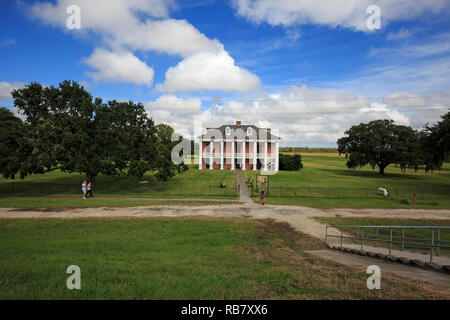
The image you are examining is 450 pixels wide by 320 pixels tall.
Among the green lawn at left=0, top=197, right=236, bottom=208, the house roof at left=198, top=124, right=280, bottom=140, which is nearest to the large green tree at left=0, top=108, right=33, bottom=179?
the green lawn at left=0, top=197, right=236, bottom=208

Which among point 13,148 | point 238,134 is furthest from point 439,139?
point 13,148

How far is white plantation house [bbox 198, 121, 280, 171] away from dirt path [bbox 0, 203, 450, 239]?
39.2 meters

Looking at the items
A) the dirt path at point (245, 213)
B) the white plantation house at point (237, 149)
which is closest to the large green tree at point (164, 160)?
the dirt path at point (245, 213)

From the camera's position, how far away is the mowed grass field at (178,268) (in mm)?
5352

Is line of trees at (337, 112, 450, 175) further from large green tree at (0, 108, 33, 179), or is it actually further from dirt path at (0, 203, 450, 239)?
large green tree at (0, 108, 33, 179)

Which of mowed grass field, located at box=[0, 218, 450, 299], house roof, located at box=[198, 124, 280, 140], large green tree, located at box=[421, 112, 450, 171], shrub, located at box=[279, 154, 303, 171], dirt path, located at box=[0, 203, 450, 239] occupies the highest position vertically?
house roof, located at box=[198, 124, 280, 140]

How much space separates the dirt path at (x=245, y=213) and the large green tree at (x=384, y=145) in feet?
129

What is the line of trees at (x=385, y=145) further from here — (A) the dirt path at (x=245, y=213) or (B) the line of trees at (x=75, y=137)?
(B) the line of trees at (x=75, y=137)

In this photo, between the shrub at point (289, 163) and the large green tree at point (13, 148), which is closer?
the large green tree at point (13, 148)

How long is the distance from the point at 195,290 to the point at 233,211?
1598 cm

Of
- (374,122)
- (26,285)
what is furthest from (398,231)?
(374,122)

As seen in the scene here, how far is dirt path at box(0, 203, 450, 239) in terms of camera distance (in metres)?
18.4

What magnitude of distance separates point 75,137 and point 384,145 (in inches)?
2519

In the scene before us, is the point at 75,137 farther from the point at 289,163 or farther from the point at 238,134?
the point at 289,163
